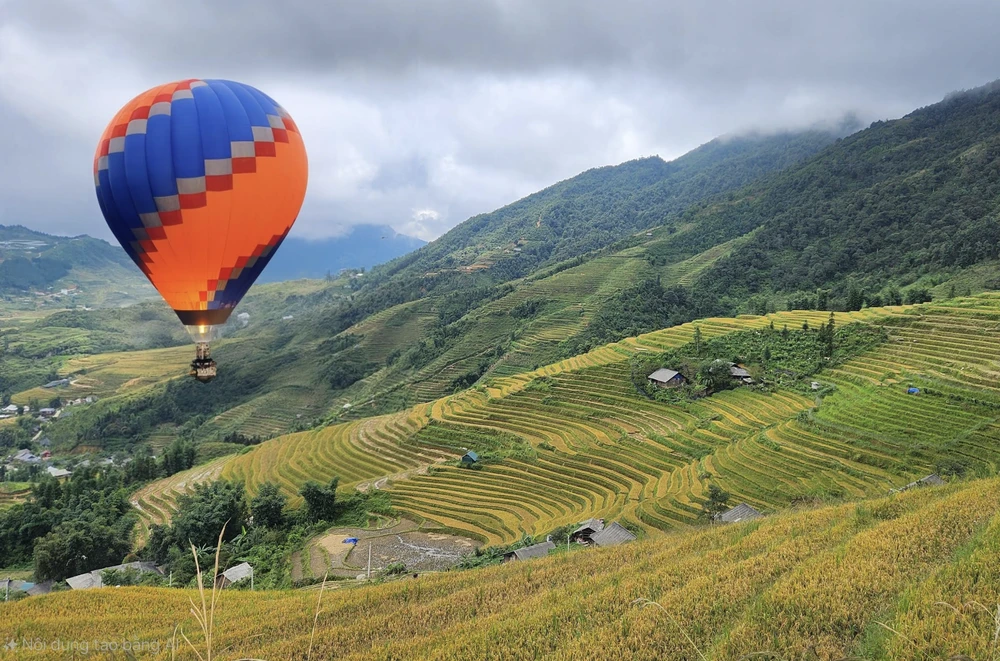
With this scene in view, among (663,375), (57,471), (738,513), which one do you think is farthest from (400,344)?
(738,513)

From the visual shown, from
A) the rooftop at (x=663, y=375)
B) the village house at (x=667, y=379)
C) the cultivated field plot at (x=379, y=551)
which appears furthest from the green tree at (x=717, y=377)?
the cultivated field plot at (x=379, y=551)

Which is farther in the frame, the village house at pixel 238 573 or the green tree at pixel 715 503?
the village house at pixel 238 573

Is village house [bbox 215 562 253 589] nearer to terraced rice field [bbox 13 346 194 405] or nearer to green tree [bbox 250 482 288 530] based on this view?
green tree [bbox 250 482 288 530]

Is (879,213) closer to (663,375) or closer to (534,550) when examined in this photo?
(663,375)

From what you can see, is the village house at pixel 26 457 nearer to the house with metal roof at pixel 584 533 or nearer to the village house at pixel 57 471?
the village house at pixel 57 471

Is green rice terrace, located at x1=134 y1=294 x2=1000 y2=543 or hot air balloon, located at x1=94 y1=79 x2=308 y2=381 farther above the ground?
hot air balloon, located at x1=94 y1=79 x2=308 y2=381

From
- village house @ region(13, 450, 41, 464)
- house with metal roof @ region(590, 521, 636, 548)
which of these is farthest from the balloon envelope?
village house @ region(13, 450, 41, 464)
